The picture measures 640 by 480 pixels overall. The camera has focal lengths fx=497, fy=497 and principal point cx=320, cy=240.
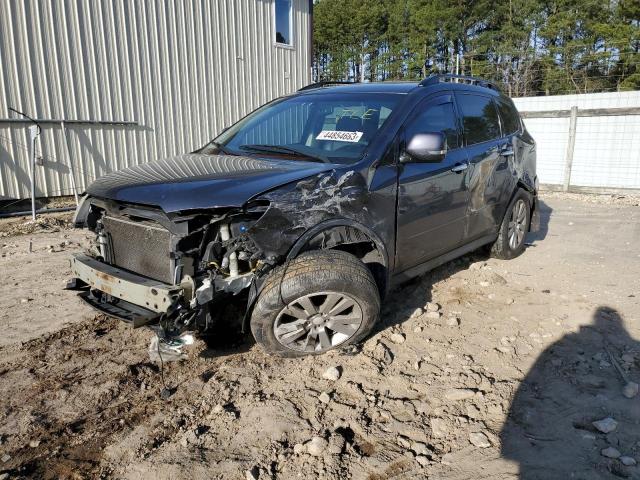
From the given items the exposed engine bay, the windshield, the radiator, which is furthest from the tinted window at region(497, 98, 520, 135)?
the radiator

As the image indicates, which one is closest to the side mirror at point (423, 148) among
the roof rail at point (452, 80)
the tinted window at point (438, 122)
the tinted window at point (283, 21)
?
the tinted window at point (438, 122)

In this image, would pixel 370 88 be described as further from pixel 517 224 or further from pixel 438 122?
pixel 517 224

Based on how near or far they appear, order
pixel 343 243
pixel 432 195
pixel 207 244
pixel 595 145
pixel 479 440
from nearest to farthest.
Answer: pixel 479 440, pixel 207 244, pixel 343 243, pixel 432 195, pixel 595 145

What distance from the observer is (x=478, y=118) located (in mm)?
4887

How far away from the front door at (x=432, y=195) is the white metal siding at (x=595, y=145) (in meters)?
7.82

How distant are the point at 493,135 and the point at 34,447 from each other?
15.2ft

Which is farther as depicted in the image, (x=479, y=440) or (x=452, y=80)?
(x=452, y=80)

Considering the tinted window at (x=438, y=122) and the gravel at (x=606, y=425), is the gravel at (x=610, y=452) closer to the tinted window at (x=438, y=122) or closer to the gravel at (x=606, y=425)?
the gravel at (x=606, y=425)

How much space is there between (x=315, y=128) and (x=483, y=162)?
1738 mm

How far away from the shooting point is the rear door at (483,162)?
4.58 m

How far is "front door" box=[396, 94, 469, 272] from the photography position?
3742 millimetres

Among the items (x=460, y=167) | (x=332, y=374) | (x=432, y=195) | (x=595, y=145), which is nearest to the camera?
(x=332, y=374)

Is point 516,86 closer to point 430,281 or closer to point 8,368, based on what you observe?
point 430,281

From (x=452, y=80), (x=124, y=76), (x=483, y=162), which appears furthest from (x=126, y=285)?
(x=124, y=76)
